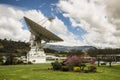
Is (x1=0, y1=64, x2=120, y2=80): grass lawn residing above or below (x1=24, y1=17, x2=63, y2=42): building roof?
below

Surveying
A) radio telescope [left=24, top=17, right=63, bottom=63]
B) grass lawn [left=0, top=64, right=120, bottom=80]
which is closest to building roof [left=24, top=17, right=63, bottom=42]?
radio telescope [left=24, top=17, right=63, bottom=63]

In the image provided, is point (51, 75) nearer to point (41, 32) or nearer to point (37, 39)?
point (41, 32)

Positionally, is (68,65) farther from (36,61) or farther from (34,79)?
(36,61)

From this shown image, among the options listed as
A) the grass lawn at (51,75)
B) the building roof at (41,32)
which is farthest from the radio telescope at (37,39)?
the grass lawn at (51,75)

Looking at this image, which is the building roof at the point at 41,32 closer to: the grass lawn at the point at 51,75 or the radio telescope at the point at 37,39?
the radio telescope at the point at 37,39

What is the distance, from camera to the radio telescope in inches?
3374

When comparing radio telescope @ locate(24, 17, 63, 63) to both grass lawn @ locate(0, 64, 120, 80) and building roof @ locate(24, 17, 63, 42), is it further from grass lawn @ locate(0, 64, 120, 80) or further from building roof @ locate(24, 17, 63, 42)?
grass lawn @ locate(0, 64, 120, 80)

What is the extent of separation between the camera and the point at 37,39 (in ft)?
311

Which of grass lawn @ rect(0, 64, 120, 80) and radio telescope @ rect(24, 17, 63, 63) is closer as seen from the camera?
grass lawn @ rect(0, 64, 120, 80)

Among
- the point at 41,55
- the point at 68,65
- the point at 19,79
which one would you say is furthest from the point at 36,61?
the point at 19,79

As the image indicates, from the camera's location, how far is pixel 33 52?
327ft

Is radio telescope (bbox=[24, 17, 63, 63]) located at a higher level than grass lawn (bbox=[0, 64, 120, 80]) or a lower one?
higher

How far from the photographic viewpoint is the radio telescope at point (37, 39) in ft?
281

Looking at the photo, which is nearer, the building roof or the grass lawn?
the grass lawn
